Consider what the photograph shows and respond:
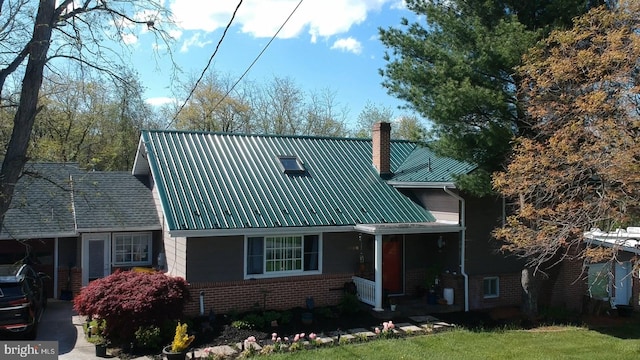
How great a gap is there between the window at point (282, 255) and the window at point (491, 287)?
18.1ft

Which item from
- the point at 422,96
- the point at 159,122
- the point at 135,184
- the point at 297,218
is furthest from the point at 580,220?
the point at 159,122

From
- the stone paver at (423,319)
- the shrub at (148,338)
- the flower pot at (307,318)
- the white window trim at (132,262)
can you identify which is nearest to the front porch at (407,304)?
the stone paver at (423,319)

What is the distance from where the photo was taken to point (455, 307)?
15.0 metres

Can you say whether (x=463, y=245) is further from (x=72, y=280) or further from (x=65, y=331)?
(x=72, y=280)

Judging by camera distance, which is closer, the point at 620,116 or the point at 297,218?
the point at 620,116

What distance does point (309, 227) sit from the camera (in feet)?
46.4

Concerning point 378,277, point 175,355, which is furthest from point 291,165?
point 175,355

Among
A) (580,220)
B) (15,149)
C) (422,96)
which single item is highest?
(422,96)

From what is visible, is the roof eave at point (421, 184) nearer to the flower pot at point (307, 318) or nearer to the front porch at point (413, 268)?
the front porch at point (413, 268)

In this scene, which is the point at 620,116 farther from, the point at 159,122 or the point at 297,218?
the point at 159,122

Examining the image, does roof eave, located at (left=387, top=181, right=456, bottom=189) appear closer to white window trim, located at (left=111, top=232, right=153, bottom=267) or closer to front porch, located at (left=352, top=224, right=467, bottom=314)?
front porch, located at (left=352, top=224, right=467, bottom=314)

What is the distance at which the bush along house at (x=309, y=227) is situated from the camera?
1346 centimetres

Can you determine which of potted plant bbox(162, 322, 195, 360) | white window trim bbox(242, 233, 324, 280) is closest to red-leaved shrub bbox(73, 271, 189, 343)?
potted plant bbox(162, 322, 195, 360)

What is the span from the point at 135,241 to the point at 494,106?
1257 centimetres
